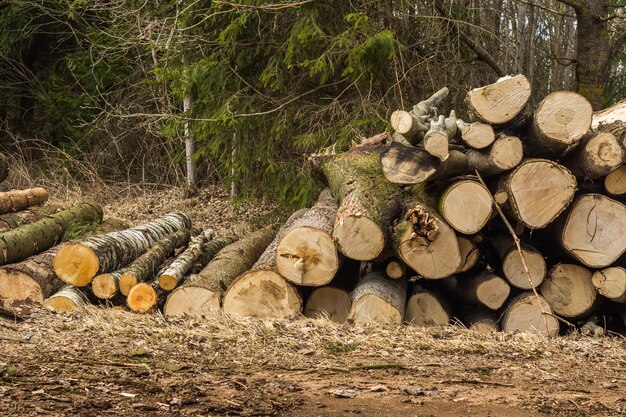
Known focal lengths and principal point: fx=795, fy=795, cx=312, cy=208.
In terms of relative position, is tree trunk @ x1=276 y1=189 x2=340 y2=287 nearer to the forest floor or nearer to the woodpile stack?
the woodpile stack

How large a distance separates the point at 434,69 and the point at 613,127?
433cm

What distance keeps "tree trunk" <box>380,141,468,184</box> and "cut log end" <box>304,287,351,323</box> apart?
44.6 inches

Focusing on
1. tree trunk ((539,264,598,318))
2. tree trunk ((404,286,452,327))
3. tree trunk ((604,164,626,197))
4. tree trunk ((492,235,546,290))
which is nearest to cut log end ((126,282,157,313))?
tree trunk ((404,286,452,327))

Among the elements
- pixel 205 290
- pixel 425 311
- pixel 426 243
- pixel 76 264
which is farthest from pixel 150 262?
pixel 426 243

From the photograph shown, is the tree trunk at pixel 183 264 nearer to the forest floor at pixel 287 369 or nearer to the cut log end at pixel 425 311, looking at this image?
the forest floor at pixel 287 369

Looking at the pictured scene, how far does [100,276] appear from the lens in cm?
718

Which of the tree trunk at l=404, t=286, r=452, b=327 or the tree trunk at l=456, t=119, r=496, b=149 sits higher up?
the tree trunk at l=456, t=119, r=496, b=149

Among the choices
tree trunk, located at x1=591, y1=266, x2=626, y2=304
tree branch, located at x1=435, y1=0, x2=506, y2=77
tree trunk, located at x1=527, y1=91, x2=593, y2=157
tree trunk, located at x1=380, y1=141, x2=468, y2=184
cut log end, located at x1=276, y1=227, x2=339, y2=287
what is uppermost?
tree branch, located at x1=435, y1=0, x2=506, y2=77

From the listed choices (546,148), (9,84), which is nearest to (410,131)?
(546,148)

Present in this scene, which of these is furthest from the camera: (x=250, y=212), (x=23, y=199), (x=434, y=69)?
(x=250, y=212)

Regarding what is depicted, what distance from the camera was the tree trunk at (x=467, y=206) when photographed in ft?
20.4

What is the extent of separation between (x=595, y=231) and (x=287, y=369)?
309 cm

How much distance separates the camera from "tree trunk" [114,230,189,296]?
7.22 meters

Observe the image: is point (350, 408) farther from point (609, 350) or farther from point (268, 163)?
point (268, 163)
